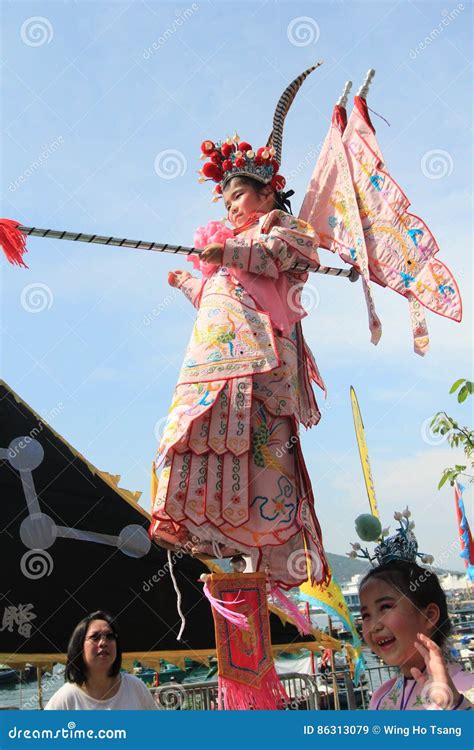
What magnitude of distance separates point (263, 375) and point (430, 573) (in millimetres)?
1690

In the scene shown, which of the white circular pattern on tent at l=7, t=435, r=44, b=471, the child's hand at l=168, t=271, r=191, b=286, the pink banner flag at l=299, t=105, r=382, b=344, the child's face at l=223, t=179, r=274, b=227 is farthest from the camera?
the white circular pattern on tent at l=7, t=435, r=44, b=471

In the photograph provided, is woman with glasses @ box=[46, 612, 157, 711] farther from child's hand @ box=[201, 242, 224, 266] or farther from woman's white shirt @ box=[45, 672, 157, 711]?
child's hand @ box=[201, 242, 224, 266]

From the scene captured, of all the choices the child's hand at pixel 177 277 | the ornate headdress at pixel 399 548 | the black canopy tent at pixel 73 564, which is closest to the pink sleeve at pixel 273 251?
the child's hand at pixel 177 277

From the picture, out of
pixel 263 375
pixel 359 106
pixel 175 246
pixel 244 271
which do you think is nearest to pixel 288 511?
pixel 263 375

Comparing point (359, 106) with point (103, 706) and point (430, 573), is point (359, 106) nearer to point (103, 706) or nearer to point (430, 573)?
point (430, 573)

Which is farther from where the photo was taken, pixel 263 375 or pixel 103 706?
pixel 263 375

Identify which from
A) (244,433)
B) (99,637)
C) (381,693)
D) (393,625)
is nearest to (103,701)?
(99,637)

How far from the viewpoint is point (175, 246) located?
4.03 meters

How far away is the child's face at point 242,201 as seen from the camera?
425 centimetres

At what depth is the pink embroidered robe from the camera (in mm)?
3598

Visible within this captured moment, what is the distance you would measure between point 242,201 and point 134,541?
281 centimetres

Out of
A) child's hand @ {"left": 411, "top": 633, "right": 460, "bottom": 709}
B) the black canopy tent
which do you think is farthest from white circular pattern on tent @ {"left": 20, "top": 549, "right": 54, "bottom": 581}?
child's hand @ {"left": 411, "top": 633, "right": 460, "bottom": 709}

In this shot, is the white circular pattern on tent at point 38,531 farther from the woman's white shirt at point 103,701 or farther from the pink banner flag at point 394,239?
the pink banner flag at point 394,239

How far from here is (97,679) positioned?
9.36ft
